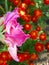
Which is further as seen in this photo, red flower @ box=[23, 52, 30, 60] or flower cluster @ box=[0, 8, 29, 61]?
red flower @ box=[23, 52, 30, 60]

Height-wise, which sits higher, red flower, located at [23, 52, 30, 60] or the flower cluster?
the flower cluster

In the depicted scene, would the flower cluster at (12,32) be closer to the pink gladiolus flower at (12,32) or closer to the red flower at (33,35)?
the pink gladiolus flower at (12,32)

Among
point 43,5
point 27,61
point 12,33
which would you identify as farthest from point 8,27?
point 43,5

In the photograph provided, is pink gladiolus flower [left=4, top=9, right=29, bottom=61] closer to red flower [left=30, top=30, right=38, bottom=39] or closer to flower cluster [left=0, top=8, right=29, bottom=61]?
flower cluster [left=0, top=8, right=29, bottom=61]

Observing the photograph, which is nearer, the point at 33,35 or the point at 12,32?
the point at 12,32

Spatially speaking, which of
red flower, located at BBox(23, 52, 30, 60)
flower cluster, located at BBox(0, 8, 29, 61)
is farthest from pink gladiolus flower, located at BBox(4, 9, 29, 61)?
red flower, located at BBox(23, 52, 30, 60)

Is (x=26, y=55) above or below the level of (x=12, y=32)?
below

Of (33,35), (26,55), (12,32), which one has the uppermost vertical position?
(12,32)

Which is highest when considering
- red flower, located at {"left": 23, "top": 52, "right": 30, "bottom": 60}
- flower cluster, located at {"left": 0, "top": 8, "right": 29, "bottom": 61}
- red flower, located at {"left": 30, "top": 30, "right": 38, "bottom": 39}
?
flower cluster, located at {"left": 0, "top": 8, "right": 29, "bottom": 61}

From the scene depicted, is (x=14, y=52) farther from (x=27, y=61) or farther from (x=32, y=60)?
(x=32, y=60)

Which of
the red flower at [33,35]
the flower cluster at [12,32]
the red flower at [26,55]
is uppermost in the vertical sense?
the flower cluster at [12,32]

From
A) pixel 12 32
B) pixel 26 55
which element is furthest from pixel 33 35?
pixel 12 32

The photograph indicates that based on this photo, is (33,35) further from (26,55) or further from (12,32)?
(12,32)

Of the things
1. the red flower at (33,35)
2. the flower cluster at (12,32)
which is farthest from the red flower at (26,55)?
the flower cluster at (12,32)
